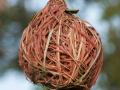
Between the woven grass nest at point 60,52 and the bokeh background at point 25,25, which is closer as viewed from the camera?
the woven grass nest at point 60,52

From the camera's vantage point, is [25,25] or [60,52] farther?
[25,25]

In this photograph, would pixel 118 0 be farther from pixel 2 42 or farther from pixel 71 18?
pixel 71 18

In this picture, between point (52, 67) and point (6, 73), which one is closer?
point (52, 67)

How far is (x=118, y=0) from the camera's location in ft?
36.9

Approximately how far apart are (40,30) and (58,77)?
261 millimetres

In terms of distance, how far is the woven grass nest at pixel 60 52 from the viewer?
125 inches

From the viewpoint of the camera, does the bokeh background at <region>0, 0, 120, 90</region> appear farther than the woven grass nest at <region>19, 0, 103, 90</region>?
Yes

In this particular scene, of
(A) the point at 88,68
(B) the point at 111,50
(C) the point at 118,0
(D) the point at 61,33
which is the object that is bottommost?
(B) the point at 111,50

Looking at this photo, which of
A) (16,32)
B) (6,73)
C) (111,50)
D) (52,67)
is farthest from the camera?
(111,50)

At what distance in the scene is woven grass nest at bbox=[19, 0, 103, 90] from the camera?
318 centimetres

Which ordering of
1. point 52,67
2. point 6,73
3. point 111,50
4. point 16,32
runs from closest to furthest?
point 52,67
point 16,32
point 6,73
point 111,50

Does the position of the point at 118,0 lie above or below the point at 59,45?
below

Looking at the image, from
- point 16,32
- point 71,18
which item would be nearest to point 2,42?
point 16,32

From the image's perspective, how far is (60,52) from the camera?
3.18m
